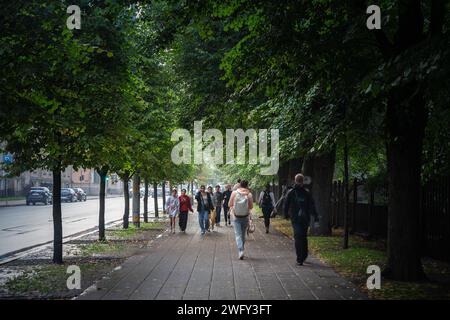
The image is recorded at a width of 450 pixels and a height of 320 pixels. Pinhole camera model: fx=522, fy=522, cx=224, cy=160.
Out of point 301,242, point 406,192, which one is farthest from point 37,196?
point 406,192

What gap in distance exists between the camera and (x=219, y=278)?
9.55 metres

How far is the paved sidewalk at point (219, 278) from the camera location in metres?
8.05

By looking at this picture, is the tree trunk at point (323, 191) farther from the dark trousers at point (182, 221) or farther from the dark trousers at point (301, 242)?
the dark trousers at point (301, 242)

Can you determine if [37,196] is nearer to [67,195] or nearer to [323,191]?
[67,195]

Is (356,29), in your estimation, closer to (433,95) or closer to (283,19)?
(283,19)

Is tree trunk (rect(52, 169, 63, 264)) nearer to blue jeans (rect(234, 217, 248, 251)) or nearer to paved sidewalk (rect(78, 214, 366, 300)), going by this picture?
paved sidewalk (rect(78, 214, 366, 300))

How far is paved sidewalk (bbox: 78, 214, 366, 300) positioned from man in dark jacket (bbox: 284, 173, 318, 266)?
1.23 ft

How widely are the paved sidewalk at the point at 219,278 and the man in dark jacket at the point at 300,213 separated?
375 mm

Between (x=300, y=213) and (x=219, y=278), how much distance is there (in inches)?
117

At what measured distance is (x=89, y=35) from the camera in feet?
36.0

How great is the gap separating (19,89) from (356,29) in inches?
232

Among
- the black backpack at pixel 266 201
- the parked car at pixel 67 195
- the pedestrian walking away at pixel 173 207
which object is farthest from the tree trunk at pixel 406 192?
the parked car at pixel 67 195

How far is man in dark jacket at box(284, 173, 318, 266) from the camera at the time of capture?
1152 centimetres
